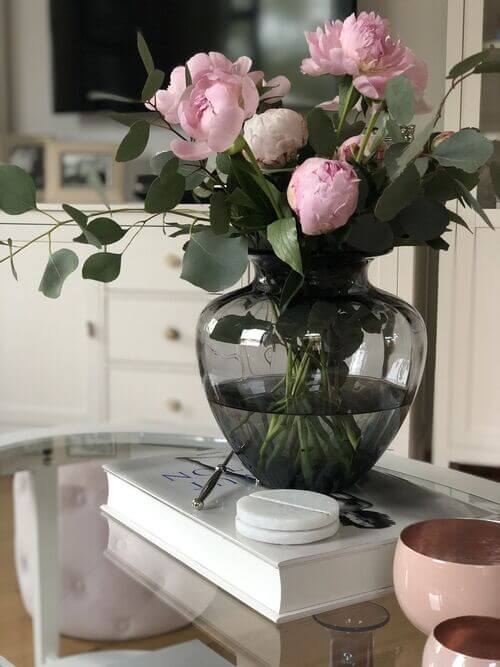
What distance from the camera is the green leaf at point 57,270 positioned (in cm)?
85

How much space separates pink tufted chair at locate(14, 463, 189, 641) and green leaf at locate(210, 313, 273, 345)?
0.21 metres

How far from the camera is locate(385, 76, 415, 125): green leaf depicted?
2.46 ft

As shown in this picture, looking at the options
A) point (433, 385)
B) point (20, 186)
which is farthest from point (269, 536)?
point (433, 385)

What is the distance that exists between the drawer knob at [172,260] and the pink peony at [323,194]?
1904mm

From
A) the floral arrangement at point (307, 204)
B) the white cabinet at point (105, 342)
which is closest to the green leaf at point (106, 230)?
the floral arrangement at point (307, 204)

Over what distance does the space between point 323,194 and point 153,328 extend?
6.55ft

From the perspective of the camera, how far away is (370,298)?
0.85 metres

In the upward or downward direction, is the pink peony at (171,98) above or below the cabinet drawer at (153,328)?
above

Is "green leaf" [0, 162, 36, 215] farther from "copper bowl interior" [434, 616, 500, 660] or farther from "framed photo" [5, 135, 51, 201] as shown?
"framed photo" [5, 135, 51, 201]

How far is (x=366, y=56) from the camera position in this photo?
2.61 feet

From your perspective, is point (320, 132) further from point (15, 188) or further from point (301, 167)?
point (15, 188)

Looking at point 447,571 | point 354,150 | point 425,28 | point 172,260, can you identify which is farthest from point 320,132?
point 425,28

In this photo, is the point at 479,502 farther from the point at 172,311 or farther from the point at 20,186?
the point at 172,311

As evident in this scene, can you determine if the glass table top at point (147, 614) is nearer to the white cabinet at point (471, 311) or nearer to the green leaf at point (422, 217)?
the green leaf at point (422, 217)
